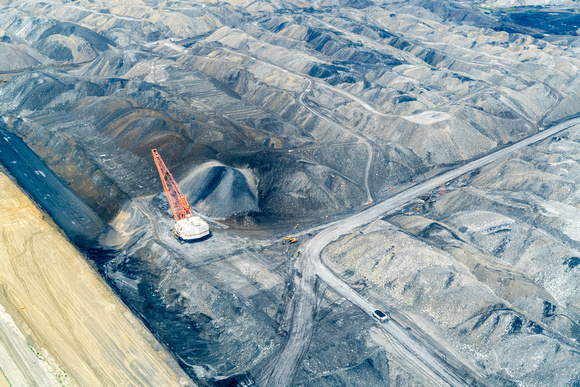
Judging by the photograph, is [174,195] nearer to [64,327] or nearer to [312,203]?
[312,203]

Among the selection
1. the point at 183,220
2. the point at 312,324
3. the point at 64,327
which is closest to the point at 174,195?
the point at 183,220

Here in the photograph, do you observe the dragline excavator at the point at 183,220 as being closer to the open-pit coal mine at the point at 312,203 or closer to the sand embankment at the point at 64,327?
the open-pit coal mine at the point at 312,203

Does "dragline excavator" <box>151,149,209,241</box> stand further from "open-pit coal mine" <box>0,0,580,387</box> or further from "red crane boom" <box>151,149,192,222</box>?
"open-pit coal mine" <box>0,0,580,387</box>

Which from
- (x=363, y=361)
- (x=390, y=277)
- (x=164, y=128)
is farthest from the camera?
(x=164, y=128)

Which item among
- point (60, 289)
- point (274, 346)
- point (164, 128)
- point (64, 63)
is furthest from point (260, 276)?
point (64, 63)

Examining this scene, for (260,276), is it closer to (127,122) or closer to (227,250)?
(227,250)

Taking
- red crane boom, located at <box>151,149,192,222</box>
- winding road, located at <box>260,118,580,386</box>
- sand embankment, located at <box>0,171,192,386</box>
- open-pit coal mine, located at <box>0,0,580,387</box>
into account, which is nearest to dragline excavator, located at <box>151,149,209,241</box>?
red crane boom, located at <box>151,149,192,222</box>
